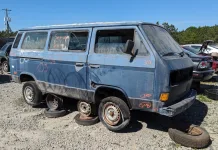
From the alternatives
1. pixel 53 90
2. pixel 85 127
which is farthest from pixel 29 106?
pixel 85 127

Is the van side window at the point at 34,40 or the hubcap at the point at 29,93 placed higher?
the van side window at the point at 34,40

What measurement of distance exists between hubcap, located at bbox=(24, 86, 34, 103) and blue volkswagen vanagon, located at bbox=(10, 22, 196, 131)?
0.50 metres

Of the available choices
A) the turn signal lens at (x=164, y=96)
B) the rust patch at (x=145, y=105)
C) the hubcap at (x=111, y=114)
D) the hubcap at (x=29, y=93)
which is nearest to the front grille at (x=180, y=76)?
the turn signal lens at (x=164, y=96)

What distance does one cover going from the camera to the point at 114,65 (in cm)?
488

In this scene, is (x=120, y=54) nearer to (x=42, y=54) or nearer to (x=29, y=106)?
(x=42, y=54)

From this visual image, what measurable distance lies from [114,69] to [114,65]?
0.26 feet

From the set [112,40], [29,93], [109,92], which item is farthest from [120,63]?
[29,93]

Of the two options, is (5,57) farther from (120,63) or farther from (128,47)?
(128,47)

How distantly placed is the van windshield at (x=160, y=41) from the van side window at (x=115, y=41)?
0.23 metres

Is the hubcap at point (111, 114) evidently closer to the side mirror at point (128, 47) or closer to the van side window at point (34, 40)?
the side mirror at point (128, 47)

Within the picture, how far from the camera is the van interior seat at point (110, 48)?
16.2ft

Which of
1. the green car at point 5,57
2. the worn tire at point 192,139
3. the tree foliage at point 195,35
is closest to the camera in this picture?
the worn tire at point 192,139

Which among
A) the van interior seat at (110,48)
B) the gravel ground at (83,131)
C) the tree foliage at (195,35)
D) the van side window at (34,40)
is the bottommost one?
the gravel ground at (83,131)

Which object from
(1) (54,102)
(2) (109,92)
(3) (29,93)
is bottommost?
(1) (54,102)
